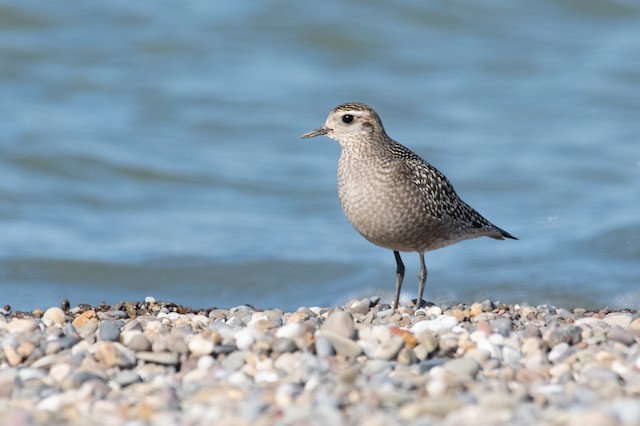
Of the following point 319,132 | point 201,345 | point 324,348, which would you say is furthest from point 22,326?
point 319,132

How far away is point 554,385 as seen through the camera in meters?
5.50

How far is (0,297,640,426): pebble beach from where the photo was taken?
4.90 metres

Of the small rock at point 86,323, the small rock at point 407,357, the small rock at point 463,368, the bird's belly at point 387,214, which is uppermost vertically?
the bird's belly at point 387,214

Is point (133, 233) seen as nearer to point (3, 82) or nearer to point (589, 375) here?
point (3, 82)

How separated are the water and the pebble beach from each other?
3.87 m

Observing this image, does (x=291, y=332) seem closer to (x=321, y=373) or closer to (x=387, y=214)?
(x=321, y=373)

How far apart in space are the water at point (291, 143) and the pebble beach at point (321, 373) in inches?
153

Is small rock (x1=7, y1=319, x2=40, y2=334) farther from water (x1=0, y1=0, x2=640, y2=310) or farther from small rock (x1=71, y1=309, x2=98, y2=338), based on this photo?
water (x1=0, y1=0, x2=640, y2=310)

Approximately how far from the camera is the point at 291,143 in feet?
51.7

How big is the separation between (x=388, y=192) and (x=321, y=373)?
271cm

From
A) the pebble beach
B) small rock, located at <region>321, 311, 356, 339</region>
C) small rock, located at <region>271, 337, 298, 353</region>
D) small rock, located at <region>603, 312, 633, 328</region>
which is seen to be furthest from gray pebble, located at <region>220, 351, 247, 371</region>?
small rock, located at <region>603, 312, 633, 328</region>

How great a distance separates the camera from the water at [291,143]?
439 inches

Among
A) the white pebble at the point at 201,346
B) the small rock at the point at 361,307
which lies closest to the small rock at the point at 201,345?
the white pebble at the point at 201,346

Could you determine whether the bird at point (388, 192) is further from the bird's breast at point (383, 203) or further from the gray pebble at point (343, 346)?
the gray pebble at point (343, 346)
